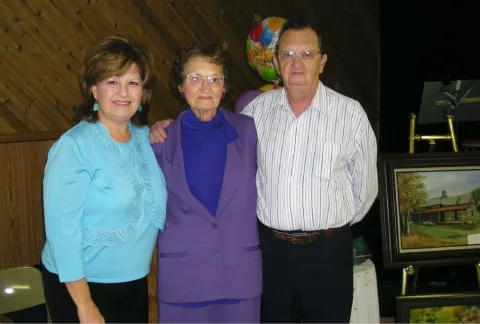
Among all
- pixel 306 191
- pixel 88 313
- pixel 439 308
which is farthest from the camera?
pixel 439 308

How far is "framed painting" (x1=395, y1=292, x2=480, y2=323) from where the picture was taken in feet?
8.63

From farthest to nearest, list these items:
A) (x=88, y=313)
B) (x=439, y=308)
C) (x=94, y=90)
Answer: (x=439, y=308), (x=94, y=90), (x=88, y=313)

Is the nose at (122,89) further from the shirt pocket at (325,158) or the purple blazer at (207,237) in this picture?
the shirt pocket at (325,158)

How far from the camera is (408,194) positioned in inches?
106

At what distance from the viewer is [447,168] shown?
9.01 ft

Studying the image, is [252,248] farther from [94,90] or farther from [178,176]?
[94,90]

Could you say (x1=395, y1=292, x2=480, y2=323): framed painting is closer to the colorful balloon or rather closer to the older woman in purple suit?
the older woman in purple suit

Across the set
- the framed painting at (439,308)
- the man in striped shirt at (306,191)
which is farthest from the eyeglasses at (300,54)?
the framed painting at (439,308)

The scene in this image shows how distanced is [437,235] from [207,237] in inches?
51.3

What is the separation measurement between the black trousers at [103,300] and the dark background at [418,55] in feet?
14.7

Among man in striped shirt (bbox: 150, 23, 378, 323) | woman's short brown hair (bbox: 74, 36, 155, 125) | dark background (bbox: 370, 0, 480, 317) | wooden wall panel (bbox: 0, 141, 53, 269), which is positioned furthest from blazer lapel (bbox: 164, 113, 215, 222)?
dark background (bbox: 370, 0, 480, 317)

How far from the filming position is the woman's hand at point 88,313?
5.52 feet

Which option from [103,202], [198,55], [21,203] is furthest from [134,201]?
[21,203]

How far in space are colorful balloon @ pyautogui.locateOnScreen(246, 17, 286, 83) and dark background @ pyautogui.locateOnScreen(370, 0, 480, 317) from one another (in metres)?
2.43
